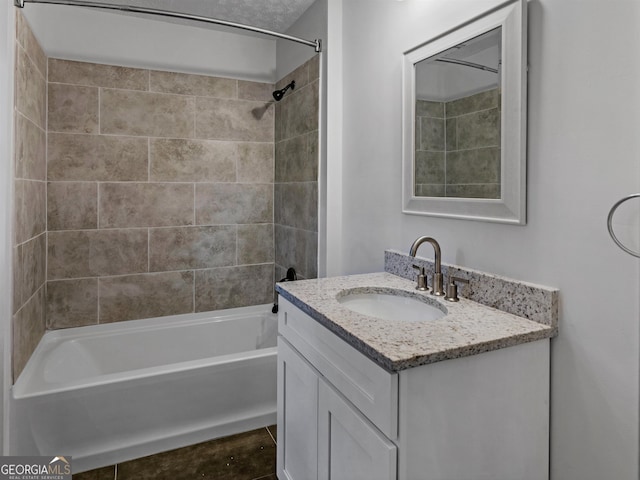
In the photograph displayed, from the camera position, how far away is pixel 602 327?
3.48ft

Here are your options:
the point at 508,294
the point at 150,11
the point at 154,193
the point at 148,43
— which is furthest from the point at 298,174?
the point at 508,294

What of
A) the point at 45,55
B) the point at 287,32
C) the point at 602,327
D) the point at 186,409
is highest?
the point at 287,32

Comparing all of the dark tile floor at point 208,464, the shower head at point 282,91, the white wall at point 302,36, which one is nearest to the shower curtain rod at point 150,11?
the white wall at point 302,36

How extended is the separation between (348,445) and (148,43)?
107 inches

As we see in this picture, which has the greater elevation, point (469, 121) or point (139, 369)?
point (469, 121)

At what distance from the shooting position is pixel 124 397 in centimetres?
199

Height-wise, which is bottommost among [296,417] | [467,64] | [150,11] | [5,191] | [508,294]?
[296,417]

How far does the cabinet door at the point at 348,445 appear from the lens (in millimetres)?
1010

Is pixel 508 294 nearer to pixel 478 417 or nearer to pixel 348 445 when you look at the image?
pixel 478 417

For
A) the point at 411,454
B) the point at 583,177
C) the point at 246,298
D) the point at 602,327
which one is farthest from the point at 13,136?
the point at 602,327

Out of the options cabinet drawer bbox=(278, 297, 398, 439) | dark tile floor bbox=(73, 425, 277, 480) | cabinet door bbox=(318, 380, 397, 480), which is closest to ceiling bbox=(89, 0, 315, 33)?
cabinet drawer bbox=(278, 297, 398, 439)

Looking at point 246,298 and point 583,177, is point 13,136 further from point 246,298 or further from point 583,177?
point 583,177

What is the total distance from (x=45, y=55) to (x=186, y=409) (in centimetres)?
221

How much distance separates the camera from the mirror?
1.26 meters
